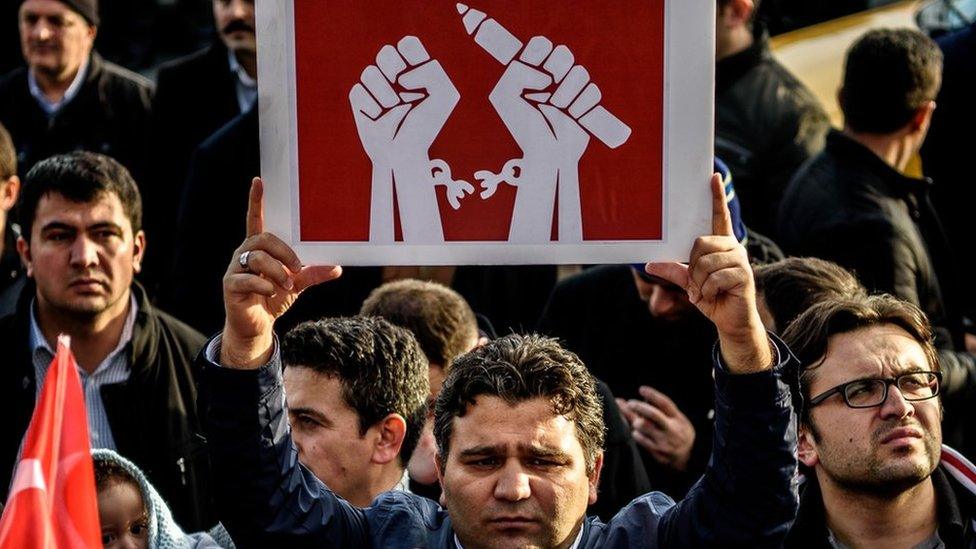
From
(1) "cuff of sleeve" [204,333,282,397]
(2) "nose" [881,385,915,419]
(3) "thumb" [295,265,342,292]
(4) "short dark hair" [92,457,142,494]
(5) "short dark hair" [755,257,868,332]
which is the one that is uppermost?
(5) "short dark hair" [755,257,868,332]

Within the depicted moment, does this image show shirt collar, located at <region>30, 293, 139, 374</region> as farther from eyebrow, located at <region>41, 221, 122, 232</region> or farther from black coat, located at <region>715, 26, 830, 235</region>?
black coat, located at <region>715, 26, 830, 235</region>

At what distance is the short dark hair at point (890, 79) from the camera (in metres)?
6.47

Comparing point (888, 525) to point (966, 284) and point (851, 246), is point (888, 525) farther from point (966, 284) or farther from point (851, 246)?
point (966, 284)

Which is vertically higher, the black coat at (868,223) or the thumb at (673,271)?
the black coat at (868,223)

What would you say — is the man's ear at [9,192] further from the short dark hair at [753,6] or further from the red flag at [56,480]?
the short dark hair at [753,6]

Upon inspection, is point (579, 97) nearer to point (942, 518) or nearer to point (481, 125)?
point (481, 125)

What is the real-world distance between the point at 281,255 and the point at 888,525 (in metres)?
1.70

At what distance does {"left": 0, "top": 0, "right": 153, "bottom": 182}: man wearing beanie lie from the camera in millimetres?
7816

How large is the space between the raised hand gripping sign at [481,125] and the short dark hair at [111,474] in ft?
3.65

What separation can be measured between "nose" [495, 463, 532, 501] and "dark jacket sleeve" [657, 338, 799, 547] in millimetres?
369

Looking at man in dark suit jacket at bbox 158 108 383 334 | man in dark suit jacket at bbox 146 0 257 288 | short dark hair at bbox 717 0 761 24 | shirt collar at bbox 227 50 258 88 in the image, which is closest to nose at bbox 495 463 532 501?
man in dark suit jacket at bbox 158 108 383 334

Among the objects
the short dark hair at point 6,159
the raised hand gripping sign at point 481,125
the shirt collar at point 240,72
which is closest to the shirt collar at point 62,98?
the shirt collar at point 240,72

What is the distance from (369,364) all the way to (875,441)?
1.40m

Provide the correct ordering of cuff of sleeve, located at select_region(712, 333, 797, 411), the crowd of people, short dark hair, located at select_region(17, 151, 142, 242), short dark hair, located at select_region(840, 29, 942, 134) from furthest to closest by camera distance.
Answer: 1. short dark hair, located at select_region(840, 29, 942, 134)
2. short dark hair, located at select_region(17, 151, 142, 242)
3. the crowd of people
4. cuff of sleeve, located at select_region(712, 333, 797, 411)
